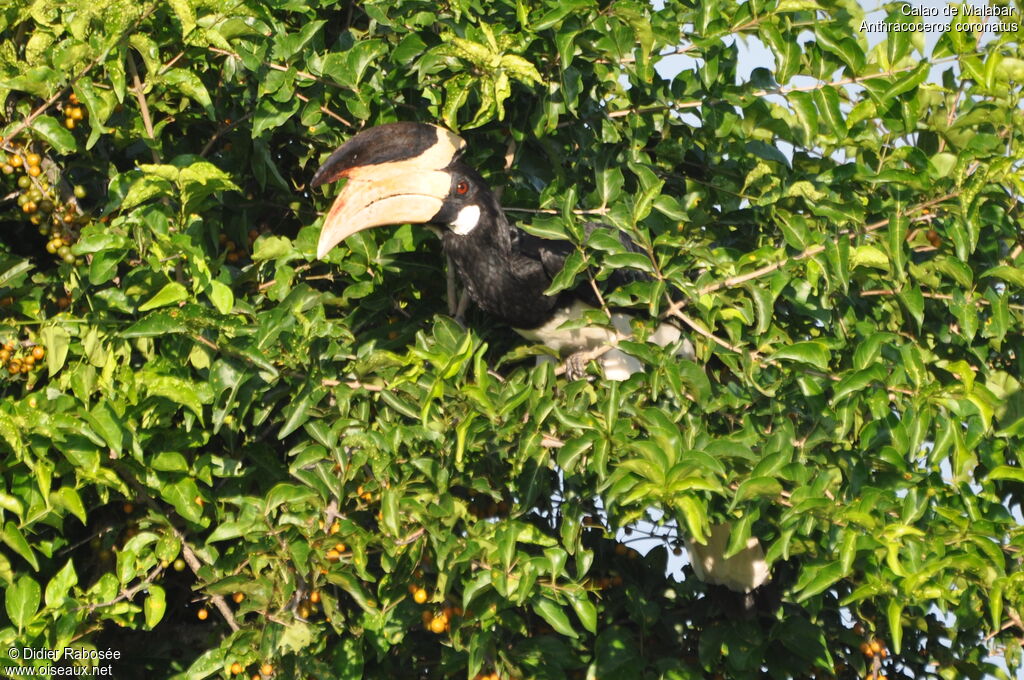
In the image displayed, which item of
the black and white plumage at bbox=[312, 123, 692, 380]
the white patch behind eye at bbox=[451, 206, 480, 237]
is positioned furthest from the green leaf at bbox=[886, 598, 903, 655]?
the white patch behind eye at bbox=[451, 206, 480, 237]

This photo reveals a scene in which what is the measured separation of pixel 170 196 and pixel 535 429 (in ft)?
3.25

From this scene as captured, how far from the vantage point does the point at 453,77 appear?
286 cm

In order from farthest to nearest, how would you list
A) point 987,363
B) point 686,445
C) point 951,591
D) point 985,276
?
1. point 987,363
2. point 985,276
3. point 686,445
4. point 951,591

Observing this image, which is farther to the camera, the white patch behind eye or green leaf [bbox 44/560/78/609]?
the white patch behind eye

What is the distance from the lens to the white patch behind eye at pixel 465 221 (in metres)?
3.33

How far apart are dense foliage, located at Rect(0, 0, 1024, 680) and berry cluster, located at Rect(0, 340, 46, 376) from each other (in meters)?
0.01

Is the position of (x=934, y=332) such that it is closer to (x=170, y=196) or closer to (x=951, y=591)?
(x=951, y=591)

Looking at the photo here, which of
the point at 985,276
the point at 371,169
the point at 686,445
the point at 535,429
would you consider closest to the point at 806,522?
the point at 686,445

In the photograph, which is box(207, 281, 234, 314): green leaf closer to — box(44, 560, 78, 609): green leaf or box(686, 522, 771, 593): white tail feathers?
box(44, 560, 78, 609): green leaf

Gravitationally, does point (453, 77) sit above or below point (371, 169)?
above

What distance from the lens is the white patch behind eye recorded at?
3.33 meters

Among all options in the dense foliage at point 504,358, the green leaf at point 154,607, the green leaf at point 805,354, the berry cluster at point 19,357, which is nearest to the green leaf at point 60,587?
the dense foliage at point 504,358

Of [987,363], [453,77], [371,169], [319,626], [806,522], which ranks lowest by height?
[319,626]

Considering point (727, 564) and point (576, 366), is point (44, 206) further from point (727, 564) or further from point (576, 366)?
point (727, 564)
